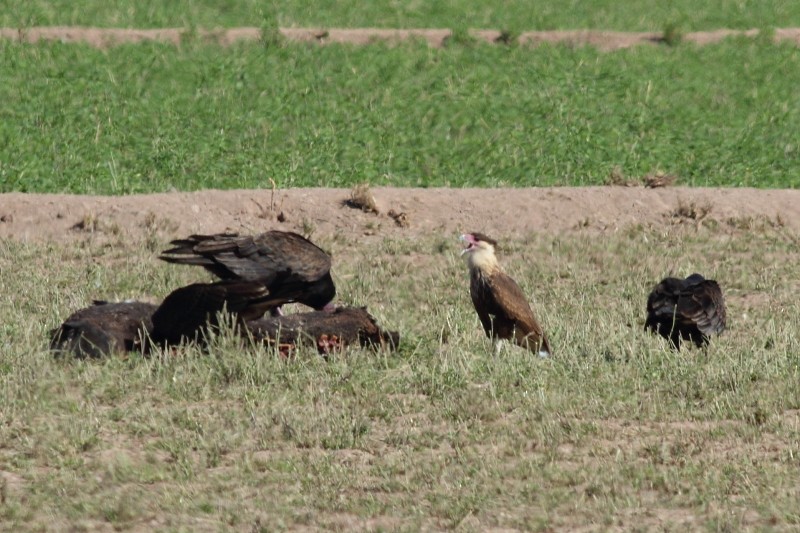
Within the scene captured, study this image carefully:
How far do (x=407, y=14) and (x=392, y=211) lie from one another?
1234 cm

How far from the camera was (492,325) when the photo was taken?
10.5 m

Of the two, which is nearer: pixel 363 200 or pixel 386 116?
pixel 363 200

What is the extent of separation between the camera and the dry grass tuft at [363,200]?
635 inches

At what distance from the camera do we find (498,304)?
34.5ft

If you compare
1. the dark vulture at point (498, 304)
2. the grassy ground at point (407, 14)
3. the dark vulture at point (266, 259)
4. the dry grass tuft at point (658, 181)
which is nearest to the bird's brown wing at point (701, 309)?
the dark vulture at point (498, 304)

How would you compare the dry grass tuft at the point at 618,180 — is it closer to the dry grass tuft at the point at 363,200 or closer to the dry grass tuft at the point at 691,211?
the dry grass tuft at the point at 691,211

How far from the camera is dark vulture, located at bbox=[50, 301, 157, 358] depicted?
32.9 feet

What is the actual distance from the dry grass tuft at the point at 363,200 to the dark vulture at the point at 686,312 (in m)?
5.92

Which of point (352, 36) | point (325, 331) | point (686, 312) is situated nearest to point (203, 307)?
point (325, 331)

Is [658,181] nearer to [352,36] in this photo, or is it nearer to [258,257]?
[258,257]

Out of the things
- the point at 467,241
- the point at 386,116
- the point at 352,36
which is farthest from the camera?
the point at 352,36

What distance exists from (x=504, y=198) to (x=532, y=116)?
4670mm

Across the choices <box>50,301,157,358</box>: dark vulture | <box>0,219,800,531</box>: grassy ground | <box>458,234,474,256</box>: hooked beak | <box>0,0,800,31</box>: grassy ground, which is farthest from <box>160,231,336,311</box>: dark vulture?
<box>0,0,800,31</box>: grassy ground

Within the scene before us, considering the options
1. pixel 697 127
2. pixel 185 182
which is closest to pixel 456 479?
pixel 185 182
